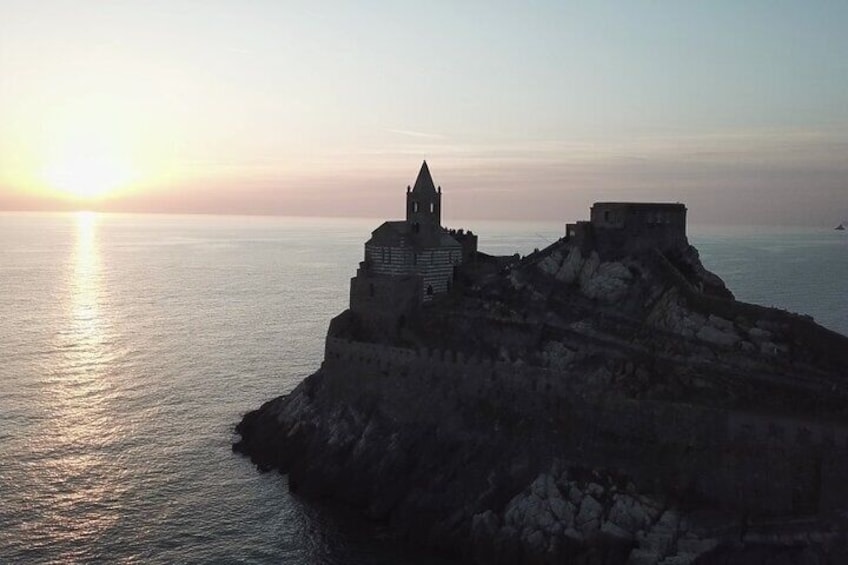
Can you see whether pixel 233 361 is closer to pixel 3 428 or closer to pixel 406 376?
pixel 3 428

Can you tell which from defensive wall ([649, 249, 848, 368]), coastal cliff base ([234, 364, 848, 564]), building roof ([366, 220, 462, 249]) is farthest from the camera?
building roof ([366, 220, 462, 249])

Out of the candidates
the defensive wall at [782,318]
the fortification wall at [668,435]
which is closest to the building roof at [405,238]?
the fortification wall at [668,435]

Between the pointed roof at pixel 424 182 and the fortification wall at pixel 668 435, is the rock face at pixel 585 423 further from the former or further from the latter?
the pointed roof at pixel 424 182

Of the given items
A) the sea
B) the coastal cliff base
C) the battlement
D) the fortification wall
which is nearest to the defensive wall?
the battlement

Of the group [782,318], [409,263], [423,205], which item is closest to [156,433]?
[409,263]

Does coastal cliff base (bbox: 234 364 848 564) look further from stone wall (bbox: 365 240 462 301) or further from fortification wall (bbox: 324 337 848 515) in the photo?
stone wall (bbox: 365 240 462 301)

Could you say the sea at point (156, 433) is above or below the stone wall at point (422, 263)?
below

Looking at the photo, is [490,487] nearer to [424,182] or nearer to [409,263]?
[409,263]

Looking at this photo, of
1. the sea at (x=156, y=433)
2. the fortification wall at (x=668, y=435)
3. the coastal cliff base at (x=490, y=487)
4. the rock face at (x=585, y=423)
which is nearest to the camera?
the coastal cliff base at (x=490, y=487)
